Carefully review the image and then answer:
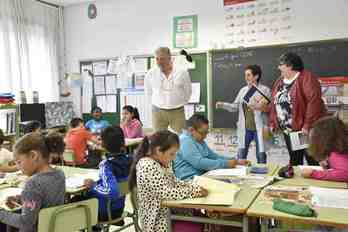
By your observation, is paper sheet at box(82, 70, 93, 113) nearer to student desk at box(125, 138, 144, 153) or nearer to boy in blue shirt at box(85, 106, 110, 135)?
boy in blue shirt at box(85, 106, 110, 135)

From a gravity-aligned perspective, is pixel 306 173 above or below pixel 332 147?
below

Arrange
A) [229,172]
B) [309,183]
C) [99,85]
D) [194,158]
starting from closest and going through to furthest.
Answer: [309,183], [229,172], [194,158], [99,85]

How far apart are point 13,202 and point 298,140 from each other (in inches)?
96.6

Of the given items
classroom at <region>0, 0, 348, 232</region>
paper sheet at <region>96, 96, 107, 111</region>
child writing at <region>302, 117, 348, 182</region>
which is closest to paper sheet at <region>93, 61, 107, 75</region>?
classroom at <region>0, 0, 348, 232</region>

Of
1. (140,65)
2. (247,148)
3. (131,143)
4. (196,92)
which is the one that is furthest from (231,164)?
(140,65)

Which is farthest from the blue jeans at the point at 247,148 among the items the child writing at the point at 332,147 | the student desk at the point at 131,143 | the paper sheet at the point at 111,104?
the paper sheet at the point at 111,104

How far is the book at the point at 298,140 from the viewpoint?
3.29 meters

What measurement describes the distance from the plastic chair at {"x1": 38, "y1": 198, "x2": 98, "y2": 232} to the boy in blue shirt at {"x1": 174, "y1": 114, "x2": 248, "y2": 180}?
0.86 metres

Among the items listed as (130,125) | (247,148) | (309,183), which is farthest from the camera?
(130,125)

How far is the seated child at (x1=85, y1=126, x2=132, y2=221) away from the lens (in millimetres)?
2430

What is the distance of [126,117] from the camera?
529cm

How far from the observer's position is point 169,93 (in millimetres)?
4094

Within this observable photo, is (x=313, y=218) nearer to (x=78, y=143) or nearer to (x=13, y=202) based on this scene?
(x=13, y=202)

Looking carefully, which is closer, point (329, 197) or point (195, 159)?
point (329, 197)
